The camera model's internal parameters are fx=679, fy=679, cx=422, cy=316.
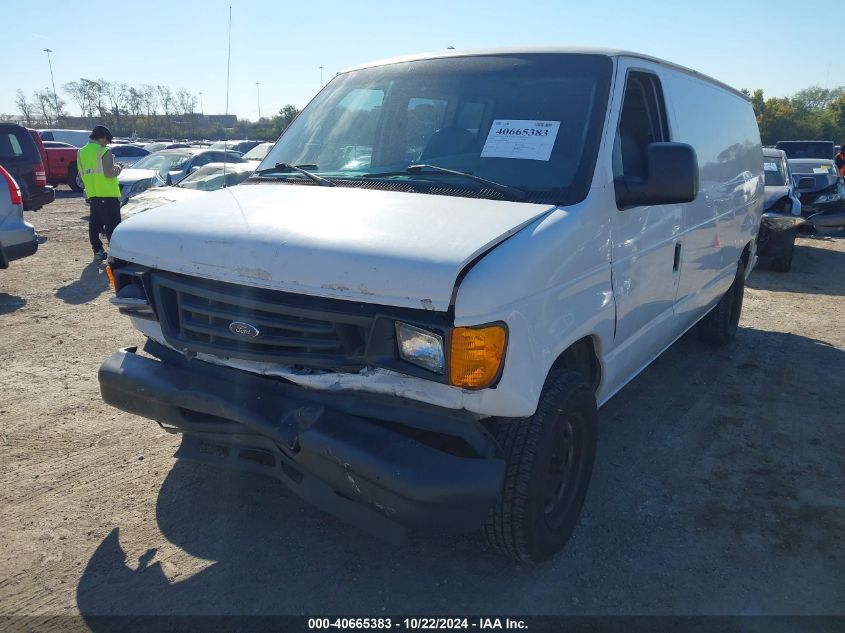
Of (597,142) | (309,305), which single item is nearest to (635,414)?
(597,142)

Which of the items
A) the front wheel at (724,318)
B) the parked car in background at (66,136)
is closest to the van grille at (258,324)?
the front wheel at (724,318)

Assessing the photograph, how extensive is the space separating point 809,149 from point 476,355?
22.2 m

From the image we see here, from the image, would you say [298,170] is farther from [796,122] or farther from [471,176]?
[796,122]

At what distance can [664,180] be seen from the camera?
3.10m

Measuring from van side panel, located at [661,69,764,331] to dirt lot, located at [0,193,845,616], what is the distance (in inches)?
35.1

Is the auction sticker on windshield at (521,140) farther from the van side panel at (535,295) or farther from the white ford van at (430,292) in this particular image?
the van side panel at (535,295)

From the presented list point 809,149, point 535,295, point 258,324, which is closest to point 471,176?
point 535,295

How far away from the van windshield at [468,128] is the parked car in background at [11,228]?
5159 mm

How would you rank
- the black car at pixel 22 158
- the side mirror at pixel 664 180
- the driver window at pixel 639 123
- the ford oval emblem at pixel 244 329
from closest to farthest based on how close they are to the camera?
the ford oval emblem at pixel 244 329
the side mirror at pixel 664 180
the driver window at pixel 639 123
the black car at pixel 22 158

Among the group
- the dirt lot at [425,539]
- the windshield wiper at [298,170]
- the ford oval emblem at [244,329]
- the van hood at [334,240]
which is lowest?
the dirt lot at [425,539]

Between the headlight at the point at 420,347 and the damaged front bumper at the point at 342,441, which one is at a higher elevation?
the headlight at the point at 420,347

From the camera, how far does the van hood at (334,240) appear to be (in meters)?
2.35

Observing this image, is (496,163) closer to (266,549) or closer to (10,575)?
(266,549)

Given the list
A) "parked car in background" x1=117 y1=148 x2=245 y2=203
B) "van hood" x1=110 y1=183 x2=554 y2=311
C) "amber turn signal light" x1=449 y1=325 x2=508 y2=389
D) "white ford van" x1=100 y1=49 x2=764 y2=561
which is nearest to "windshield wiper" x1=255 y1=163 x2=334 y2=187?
"white ford van" x1=100 y1=49 x2=764 y2=561
